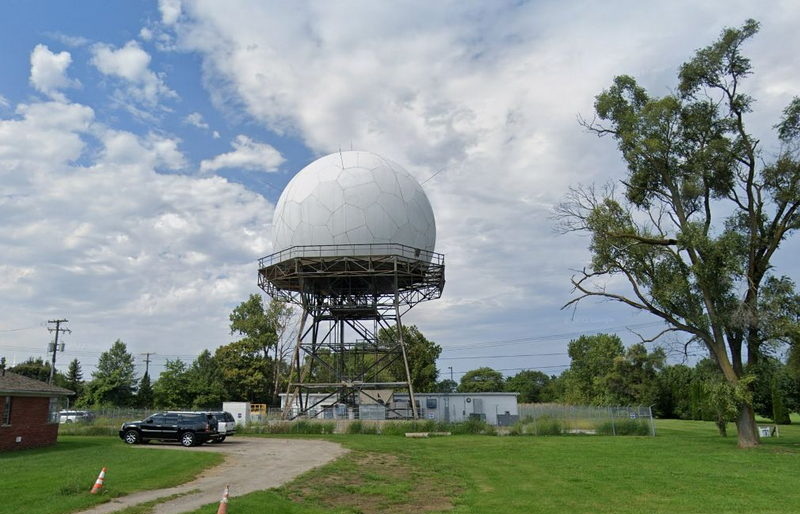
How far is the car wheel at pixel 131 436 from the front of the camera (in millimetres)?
27719

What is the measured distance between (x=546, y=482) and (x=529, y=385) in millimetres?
99526

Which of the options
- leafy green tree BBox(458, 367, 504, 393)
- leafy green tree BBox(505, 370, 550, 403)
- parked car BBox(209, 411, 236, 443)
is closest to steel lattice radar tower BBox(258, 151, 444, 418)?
parked car BBox(209, 411, 236, 443)

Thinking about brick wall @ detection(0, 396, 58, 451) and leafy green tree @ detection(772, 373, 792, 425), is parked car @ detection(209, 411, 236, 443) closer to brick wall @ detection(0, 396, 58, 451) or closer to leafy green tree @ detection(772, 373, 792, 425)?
brick wall @ detection(0, 396, 58, 451)

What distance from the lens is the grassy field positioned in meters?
12.4

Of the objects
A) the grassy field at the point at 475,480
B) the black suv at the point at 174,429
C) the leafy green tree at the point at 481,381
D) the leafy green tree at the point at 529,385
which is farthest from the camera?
the leafy green tree at the point at 529,385

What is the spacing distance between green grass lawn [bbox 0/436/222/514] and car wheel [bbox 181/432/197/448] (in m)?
2.80

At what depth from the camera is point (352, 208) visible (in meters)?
39.0

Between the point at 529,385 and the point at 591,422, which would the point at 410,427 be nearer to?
the point at 591,422

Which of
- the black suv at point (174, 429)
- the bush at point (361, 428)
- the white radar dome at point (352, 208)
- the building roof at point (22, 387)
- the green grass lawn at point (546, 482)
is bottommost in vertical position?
the green grass lawn at point (546, 482)

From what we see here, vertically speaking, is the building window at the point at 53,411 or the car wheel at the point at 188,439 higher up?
the building window at the point at 53,411

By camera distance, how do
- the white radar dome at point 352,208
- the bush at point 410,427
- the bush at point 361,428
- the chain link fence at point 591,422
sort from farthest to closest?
1. the white radar dome at point 352,208
2. the bush at point 361,428
3. the bush at point 410,427
4. the chain link fence at point 591,422

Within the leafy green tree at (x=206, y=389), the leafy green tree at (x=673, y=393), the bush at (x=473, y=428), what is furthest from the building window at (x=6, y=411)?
the leafy green tree at (x=673, y=393)

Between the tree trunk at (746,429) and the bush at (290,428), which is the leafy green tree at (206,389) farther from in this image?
the tree trunk at (746,429)

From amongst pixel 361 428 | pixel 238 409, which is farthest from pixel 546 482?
pixel 238 409
